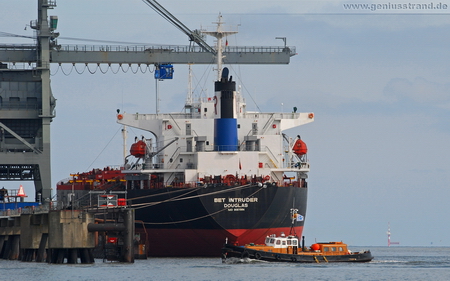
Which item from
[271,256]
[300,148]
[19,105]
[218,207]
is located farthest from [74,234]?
[19,105]

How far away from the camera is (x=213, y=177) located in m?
65.5

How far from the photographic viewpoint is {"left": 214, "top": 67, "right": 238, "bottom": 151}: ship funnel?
65.8 meters

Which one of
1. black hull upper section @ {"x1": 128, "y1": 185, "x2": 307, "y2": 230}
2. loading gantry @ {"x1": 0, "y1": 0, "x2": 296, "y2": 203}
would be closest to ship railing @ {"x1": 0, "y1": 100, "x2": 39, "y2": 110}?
loading gantry @ {"x1": 0, "y1": 0, "x2": 296, "y2": 203}

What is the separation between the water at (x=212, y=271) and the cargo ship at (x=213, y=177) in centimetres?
245

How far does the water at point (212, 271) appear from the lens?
51719 millimetres

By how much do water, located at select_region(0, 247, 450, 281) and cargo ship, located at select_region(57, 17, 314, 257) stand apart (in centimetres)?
245

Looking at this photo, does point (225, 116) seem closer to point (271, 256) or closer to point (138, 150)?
point (138, 150)

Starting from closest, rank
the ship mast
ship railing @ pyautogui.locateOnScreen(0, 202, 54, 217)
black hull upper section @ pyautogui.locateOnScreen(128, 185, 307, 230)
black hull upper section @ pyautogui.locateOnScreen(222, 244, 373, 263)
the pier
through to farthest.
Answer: the pier, black hull upper section @ pyautogui.locateOnScreen(222, 244, 373, 263), ship railing @ pyautogui.locateOnScreen(0, 202, 54, 217), black hull upper section @ pyautogui.locateOnScreen(128, 185, 307, 230), the ship mast

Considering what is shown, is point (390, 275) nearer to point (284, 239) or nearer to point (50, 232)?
point (284, 239)

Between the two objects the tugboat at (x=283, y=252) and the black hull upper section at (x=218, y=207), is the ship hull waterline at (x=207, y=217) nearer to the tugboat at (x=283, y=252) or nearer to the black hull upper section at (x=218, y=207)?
the black hull upper section at (x=218, y=207)

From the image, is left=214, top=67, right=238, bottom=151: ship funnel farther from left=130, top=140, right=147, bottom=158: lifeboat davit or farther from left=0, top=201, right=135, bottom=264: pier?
left=0, top=201, right=135, bottom=264: pier

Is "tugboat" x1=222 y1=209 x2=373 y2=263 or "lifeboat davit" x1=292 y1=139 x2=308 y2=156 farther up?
"lifeboat davit" x1=292 y1=139 x2=308 y2=156

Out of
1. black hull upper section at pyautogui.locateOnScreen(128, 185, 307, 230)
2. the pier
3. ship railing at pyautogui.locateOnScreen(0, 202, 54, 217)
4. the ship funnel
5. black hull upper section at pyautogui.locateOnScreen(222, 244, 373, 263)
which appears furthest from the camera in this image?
the ship funnel

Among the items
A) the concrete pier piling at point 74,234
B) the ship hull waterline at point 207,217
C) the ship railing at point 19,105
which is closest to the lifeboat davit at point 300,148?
the ship hull waterline at point 207,217
